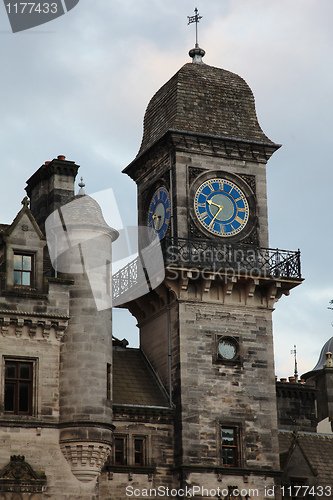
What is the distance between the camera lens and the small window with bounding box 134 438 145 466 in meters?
45.5

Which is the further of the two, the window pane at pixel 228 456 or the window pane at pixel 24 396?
the window pane at pixel 228 456

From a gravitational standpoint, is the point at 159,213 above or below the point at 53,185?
below

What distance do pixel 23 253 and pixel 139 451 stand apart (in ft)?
30.4

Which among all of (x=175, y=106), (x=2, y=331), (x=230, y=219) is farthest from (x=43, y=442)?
(x=175, y=106)

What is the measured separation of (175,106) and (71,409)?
15571mm

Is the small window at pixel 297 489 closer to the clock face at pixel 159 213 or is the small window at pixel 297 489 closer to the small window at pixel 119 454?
the small window at pixel 119 454

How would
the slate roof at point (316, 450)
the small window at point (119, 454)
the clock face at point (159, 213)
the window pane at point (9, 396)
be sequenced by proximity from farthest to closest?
1. the clock face at point (159, 213)
2. the slate roof at point (316, 450)
3. the small window at point (119, 454)
4. the window pane at point (9, 396)

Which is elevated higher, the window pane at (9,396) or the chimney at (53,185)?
the chimney at (53,185)

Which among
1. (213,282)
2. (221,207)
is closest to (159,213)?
(221,207)

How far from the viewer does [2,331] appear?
139 feet

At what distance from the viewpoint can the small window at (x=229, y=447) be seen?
46.2 metres

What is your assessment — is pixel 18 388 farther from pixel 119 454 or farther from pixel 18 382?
pixel 119 454

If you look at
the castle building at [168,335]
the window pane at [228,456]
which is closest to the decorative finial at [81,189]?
the castle building at [168,335]

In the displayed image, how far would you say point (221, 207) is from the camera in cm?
4962
